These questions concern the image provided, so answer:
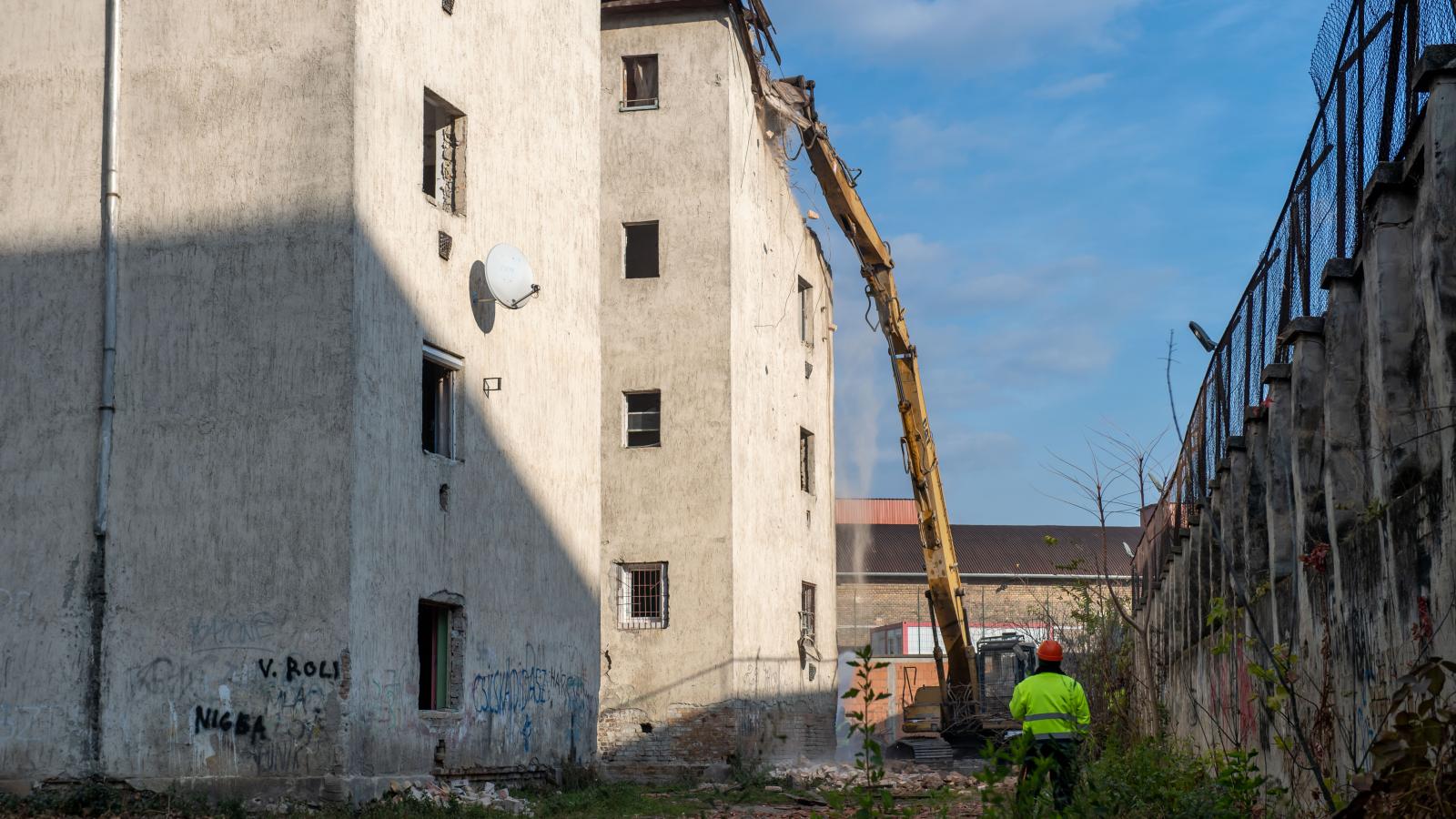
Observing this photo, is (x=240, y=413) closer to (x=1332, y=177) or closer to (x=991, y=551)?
(x=1332, y=177)

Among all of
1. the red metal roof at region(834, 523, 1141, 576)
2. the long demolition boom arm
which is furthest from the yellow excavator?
the red metal roof at region(834, 523, 1141, 576)

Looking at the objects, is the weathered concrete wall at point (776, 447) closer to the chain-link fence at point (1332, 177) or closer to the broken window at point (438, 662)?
the broken window at point (438, 662)

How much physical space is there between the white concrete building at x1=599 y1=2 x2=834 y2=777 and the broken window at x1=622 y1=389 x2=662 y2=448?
0.09ft

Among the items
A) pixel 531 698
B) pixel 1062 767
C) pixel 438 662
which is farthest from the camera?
pixel 531 698

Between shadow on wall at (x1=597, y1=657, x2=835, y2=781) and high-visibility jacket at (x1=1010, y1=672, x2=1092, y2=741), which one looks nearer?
high-visibility jacket at (x1=1010, y1=672, x2=1092, y2=741)

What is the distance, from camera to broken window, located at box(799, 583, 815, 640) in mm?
29406

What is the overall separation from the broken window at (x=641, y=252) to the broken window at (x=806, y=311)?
477 centimetres

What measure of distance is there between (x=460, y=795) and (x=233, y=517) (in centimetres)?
375

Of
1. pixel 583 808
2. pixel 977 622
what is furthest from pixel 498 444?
pixel 977 622

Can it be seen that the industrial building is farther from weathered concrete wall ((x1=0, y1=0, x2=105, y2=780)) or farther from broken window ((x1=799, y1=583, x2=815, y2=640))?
weathered concrete wall ((x1=0, y1=0, x2=105, y2=780))

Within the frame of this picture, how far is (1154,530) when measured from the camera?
25.3m

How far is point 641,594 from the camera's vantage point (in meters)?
26.1

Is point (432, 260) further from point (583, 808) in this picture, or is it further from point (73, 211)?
point (583, 808)

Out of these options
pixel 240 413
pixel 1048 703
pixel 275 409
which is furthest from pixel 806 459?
pixel 1048 703
